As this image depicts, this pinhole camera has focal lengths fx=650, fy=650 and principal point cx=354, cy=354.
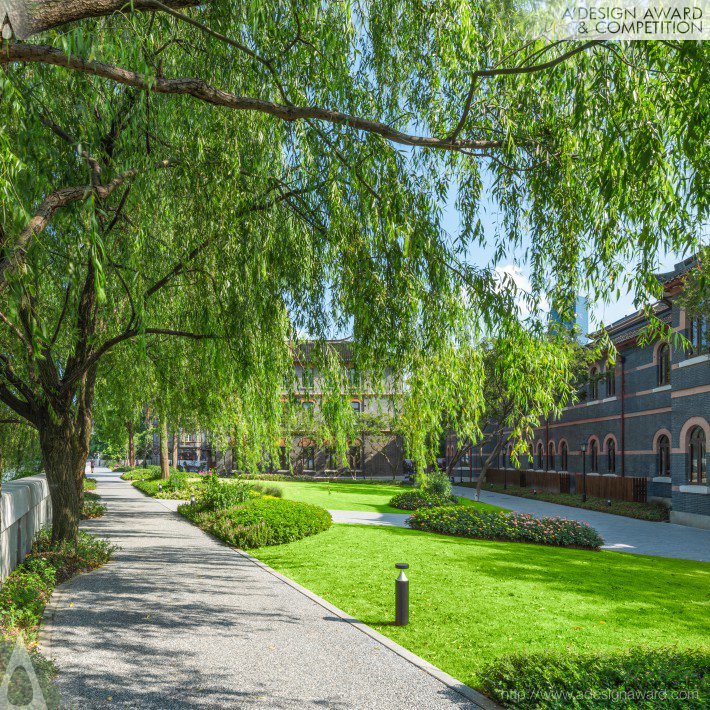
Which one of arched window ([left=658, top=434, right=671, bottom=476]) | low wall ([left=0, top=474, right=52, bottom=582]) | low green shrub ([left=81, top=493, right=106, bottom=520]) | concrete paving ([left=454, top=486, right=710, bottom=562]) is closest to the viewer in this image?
low wall ([left=0, top=474, right=52, bottom=582])

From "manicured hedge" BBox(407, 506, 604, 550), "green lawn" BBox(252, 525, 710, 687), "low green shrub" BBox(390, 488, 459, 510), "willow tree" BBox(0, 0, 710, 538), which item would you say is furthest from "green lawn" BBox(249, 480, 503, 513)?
"willow tree" BBox(0, 0, 710, 538)

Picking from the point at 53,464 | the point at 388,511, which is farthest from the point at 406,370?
the point at 388,511

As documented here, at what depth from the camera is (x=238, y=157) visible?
7758 mm

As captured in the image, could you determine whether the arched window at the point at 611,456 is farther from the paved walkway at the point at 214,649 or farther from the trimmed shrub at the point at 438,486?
the paved walkway at the point at 214,649

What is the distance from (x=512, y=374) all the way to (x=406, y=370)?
1196 millimetres

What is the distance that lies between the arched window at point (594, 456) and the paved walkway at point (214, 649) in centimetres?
2509

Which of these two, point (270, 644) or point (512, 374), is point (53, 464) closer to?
point (270, 644)

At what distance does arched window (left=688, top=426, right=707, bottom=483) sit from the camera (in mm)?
22391

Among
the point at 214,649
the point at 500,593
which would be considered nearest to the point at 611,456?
the point at 500,593

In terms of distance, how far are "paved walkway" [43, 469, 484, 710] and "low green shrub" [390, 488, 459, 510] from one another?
13352 mm

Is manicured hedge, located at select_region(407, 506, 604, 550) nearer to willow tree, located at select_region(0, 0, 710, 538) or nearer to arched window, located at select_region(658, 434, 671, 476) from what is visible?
willow tree, located at select_region(0, 0, 710, 538)

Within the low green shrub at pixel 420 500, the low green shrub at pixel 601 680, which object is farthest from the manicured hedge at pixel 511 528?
the low green shrub at pixel 601 680

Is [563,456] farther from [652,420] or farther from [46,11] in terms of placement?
[46,11]

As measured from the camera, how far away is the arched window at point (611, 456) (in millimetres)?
31250
